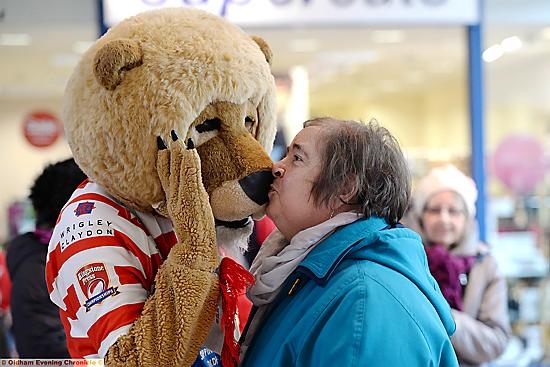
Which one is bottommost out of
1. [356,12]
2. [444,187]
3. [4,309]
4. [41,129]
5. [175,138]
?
[4,309]

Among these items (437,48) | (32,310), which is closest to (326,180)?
(32,310)

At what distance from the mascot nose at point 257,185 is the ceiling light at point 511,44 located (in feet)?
18.5

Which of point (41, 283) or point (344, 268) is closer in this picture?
point (344, 268)

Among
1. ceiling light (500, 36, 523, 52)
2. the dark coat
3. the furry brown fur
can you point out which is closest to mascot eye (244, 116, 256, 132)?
the furry brown fur

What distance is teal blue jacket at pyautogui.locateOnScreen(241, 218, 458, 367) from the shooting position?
46.2 inches

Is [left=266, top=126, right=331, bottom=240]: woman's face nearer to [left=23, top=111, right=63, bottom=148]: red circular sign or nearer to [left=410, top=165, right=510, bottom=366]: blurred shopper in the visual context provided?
[left=410, top=165, right=510, bottom=366]: blurred shopper

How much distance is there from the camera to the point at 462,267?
258 centimetres

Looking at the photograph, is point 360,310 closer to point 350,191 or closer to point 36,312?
point 350,191

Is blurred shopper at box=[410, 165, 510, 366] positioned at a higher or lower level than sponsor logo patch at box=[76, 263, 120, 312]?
lower

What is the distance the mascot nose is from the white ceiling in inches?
106

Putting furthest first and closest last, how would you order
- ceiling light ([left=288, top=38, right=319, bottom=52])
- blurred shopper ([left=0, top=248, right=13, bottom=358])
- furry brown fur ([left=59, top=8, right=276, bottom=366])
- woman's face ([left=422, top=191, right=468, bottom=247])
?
1. ceiling light ([left=288, top=38, right=319, bottom=52])
2. blurred shopper ([left=0, top=248, right=13, bottom=358])
3. woman's face ([left=422, top=191, right=468, bottom=247])
4. furry brown fur ([left=59, top=8, right=276, bottom=366])

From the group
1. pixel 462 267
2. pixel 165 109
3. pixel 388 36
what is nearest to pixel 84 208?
pixel 165 109

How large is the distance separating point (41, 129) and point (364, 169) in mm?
8347

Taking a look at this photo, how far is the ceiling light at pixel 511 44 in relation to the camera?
6.61m
